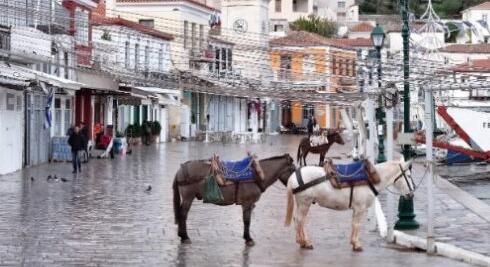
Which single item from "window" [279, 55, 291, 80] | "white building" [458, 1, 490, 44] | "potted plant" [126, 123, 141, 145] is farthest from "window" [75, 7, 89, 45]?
"white building" [458, 1, 490, 44]

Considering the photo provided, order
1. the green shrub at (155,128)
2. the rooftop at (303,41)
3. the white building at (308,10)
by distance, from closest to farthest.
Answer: the rooftop at (303,41), the green shrub at (155,128), the white building at (308,10)

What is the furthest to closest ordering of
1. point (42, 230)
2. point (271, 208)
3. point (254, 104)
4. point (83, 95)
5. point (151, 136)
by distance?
point (254, 104), point (151, 136), point (83, 95), point (271, 208), point (42, 230)

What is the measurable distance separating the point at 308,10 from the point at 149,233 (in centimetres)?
12270

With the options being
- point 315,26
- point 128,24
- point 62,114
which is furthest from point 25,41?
point 315,26

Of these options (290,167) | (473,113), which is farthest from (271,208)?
(473,113)

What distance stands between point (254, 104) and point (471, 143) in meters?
48.1

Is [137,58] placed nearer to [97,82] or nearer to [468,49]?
[97,82]

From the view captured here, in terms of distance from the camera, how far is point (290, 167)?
17.5 metres

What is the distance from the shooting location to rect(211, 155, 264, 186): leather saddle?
56.2 feet

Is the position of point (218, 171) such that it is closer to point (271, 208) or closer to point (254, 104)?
point (271, 208)

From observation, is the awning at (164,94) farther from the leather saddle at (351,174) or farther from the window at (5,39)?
the leather saddle at (351,174)

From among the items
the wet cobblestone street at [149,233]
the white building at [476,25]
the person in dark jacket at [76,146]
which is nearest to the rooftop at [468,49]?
the white building at [476,25]

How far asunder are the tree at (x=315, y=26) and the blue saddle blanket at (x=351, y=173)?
333 feet

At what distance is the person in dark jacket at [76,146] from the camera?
111 ft
